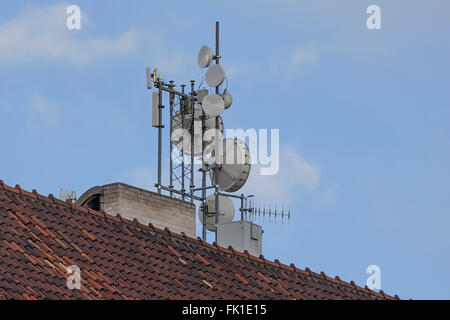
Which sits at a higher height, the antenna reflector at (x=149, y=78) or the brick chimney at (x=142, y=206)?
the antenna reflector at (x=149, y=78)

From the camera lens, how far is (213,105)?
36.3 m

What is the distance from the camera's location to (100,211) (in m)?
28.9

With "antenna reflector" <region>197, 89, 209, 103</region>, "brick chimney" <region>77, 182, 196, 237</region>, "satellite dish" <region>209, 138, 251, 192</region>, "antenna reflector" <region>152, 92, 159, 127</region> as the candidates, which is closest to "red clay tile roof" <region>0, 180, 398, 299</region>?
"brick chimney" <region>77, 182, 196, 237</region>

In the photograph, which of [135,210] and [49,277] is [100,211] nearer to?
[135,210]

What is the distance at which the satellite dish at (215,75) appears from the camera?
3659cm

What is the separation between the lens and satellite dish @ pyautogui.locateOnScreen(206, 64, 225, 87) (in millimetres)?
36594

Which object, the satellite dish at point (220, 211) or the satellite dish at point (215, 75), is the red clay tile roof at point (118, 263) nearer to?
the satellite dish at point (220, 211)

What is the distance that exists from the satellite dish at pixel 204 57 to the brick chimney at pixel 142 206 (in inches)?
270

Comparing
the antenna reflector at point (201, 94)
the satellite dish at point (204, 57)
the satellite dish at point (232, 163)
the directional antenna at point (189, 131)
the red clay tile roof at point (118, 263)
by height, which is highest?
the satellite dish at point (204, 57)
